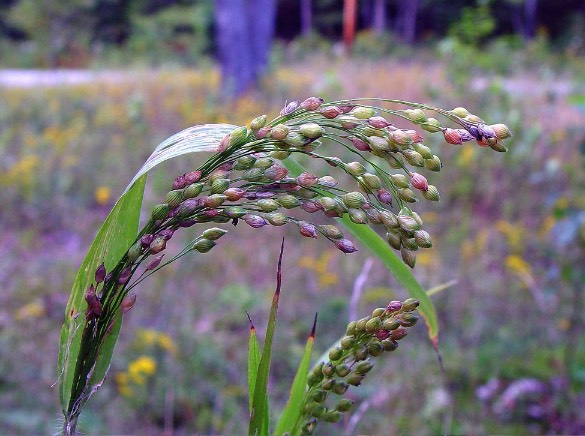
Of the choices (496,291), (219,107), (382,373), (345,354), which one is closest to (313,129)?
(345,354)

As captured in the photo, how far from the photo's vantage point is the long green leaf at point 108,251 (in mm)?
637

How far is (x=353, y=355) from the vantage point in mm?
689

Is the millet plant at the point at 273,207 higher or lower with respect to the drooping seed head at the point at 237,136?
lower

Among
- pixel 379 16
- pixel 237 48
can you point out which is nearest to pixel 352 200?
pixel 237 48

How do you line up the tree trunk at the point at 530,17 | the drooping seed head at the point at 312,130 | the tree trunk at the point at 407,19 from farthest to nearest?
the tree trunk at the point at 407,19 → the tree trunk at the point at 530,17 → the drooping seed head at the point at 312,130

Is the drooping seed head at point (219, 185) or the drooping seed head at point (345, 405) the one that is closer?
the drooping seed head at point (219, 185)

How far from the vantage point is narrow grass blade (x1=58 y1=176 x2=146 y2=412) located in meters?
0.64

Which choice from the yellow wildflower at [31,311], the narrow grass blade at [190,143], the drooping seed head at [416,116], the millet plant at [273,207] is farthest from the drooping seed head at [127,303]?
the yellow wildflower at [31,311]

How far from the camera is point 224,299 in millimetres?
3627

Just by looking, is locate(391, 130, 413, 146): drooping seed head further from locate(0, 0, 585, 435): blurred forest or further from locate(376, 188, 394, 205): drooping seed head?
locate(0, 0, 585, 435): blurred forest

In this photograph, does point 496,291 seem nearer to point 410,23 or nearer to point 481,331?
point 481,331

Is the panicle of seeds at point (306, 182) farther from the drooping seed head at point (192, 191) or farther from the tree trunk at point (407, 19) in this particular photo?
the tree trunk at point (407, 19)

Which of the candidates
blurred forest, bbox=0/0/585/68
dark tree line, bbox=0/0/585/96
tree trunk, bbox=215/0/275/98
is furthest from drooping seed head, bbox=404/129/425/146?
tree trunk, bbox=215/0/275/98

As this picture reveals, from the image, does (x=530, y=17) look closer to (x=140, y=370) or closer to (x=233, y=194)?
(x=140, y=370)
